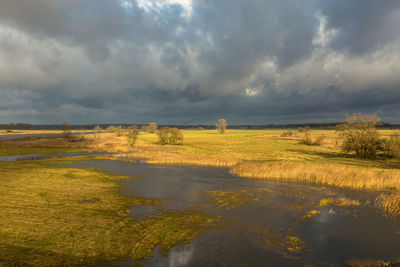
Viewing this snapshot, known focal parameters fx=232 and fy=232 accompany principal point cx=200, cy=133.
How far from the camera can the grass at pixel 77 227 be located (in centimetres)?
1039

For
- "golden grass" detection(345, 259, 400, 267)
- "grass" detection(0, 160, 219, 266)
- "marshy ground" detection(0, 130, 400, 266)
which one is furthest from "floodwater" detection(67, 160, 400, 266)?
"grass" detection(0, 160, 219, 266)

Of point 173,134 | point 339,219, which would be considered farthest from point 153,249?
point 173,134

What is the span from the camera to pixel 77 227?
13305 mm

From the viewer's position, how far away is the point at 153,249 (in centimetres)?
1184

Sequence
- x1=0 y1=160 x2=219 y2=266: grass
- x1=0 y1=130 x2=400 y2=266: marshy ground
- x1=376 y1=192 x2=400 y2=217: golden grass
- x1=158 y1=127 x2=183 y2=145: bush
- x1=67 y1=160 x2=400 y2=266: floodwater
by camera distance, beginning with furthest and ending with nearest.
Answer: x1=158 y1=127 x2=183 y2=145: bush
x1=376 y1=192 x2=400 y2=217: golden grass
x1=67 y1=160 x2=400 y2=266: floodwater
x1=0 y1=130 x2=400 y2=266: marshy ground
x1=0 y1=160 x2=219 y2=266: grass

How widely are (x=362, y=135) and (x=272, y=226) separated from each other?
48275 mm

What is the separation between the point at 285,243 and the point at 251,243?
195 cm

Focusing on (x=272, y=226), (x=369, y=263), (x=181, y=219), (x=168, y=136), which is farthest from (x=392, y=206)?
(x=168, y=136)

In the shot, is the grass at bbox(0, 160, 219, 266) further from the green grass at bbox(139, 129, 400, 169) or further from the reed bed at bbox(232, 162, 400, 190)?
the green grass at bbox(139, 129, 400, 169)

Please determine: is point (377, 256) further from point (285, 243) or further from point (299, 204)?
point (299, 204)

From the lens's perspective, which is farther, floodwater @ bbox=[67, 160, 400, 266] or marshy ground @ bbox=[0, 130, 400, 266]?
floodwater @ bbox=[67, 160, 400, 266]

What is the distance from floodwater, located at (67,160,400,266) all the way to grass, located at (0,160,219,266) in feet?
3.43

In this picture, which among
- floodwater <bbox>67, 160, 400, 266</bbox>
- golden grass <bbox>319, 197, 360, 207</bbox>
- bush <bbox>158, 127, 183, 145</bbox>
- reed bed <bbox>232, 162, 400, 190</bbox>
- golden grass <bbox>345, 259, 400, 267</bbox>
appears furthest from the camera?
bush <bbox>158, 127, 183, 145</bbox>

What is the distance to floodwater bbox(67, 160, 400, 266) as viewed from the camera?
38.2ft
